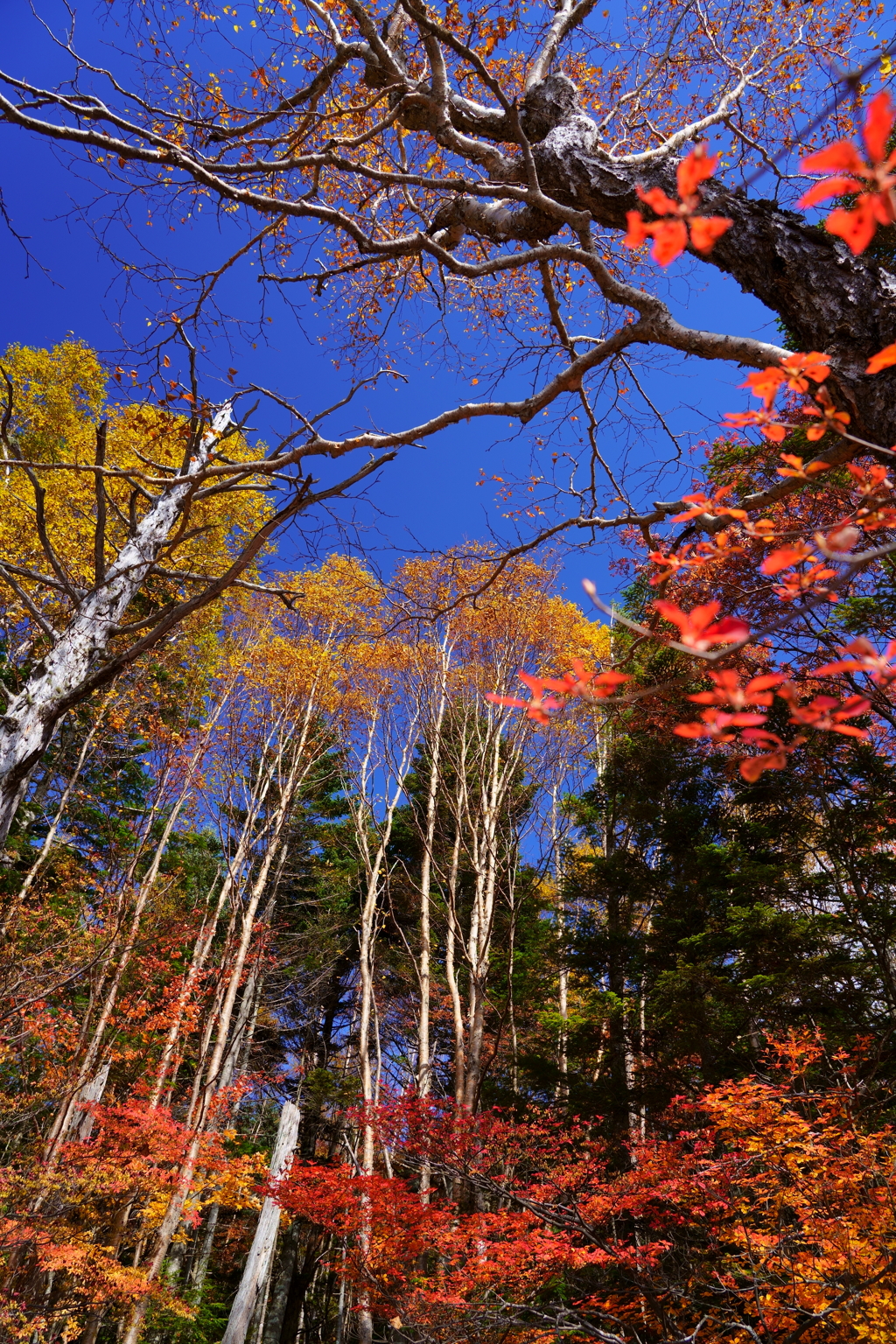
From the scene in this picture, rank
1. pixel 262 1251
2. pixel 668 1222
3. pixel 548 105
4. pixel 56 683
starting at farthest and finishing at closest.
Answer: pixel 262 1251 → pixel 668 1222 → pixel 548 105 → pixel 56 683

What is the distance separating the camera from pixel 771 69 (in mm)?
4207

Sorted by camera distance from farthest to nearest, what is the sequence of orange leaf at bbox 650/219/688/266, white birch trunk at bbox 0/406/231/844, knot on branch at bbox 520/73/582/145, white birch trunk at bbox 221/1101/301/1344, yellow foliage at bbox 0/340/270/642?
yellow foliage at bbox 0/340/270/642 < white birch trunk at bbox 221/1101/301/1344 < knot on branch at bbox 520/73/582/145 < white birch trunk at bbox 0/406/231/844 < orange leaf at bbox 650/219/688/266

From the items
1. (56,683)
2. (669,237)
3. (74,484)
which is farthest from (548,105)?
(74,484)

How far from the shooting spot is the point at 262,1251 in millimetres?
7453

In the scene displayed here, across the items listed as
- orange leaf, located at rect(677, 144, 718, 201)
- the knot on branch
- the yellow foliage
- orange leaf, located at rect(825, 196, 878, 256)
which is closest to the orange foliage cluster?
orange leaf, located at rect(825, 196, 878, 256)

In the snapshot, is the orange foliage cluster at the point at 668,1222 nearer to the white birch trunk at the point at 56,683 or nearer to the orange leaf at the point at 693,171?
the white birch trunk at the point at 56,683

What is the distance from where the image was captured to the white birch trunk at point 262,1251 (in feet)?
22.5

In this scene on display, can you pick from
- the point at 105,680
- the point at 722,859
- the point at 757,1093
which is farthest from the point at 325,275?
the point at 722,859

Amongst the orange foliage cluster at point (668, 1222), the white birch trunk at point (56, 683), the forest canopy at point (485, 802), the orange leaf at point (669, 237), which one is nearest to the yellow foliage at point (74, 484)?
the forest canopy at point (485, 802)

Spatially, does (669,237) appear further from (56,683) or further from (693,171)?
(56,683)

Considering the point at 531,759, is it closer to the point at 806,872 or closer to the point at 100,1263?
the point at 806,872

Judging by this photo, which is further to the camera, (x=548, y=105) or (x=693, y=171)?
(x=548, y=105)

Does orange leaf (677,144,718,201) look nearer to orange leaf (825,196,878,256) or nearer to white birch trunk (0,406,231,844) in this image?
orange leaf (825,196,878,256)

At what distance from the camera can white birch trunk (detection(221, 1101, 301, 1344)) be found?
22.5 ft
